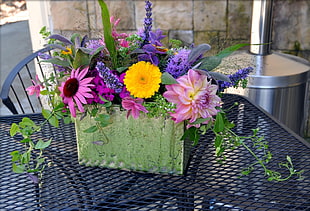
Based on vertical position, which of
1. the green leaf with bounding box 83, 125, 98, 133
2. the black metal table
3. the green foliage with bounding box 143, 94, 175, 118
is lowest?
the black metal table

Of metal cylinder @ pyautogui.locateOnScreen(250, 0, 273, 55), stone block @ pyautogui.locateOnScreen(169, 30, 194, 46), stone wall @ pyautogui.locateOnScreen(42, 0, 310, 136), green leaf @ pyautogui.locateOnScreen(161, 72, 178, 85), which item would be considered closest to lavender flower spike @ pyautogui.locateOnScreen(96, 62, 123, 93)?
green leaf @ pyautogui.locateOnScreen(161, 72, 178, 85)

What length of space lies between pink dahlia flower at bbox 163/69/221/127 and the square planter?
0.28 ft

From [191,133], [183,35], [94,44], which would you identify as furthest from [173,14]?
[191,133]

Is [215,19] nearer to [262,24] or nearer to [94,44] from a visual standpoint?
[262,24]

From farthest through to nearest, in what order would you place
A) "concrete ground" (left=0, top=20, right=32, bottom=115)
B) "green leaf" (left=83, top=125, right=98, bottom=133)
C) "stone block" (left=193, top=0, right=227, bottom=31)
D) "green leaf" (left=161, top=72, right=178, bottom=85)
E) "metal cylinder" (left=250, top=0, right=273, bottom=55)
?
"concrete ground" (left=0, top=20, right=32, bottom=115) < "stone block" (left=193, top=0, right=227, bottom=31) < "metal cylinder" (left=250, top=0, right=273, bottom=55) < "green leaf" (left=83, top=125, right=98, bottom=133) < "green leaf" (left=161, top=72, right=178, bottom=85)

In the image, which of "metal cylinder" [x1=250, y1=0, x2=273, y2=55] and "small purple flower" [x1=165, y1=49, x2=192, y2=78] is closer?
"small purple flower" [x1=165, y1=49, x2=192, y2=78]

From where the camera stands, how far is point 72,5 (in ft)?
8.85

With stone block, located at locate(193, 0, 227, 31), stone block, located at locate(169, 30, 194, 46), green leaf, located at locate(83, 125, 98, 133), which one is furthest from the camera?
stone block, located at locate(169, 30, 194, 46)

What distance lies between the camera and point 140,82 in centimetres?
75

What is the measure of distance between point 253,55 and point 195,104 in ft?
4.41

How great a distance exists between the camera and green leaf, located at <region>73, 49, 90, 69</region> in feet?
2.62

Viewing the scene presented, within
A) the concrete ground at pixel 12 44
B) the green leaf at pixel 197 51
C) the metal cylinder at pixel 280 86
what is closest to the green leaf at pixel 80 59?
the green leaf at pixel 197 51

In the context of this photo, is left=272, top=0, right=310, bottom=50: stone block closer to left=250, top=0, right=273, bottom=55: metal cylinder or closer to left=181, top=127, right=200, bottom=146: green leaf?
left=250, top=0, right=273, bottom=55: metal cylinder

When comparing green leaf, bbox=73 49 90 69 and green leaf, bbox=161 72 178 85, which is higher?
green leaf, bbox=73 49 90 69
